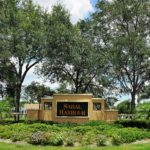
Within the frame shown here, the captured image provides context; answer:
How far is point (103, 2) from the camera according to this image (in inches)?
2188

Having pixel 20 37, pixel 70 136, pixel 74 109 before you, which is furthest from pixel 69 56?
pixel 70 136

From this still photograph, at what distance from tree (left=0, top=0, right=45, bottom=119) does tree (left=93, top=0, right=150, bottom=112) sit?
740 cm

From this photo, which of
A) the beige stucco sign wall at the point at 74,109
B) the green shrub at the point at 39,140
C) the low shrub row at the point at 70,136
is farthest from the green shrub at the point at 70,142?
the beige stucco sign wall at the point at 74,109

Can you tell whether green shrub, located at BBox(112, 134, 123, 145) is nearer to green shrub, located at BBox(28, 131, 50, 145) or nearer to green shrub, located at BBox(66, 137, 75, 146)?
green shrub, located at BBox(66, 137, 75, 146)

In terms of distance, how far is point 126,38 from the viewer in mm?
50281

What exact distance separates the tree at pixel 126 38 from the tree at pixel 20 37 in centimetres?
740

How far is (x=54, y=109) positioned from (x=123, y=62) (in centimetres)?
1548

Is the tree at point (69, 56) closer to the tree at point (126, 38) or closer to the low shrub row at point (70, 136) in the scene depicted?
the tree at point (126, 38)

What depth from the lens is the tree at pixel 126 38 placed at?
5066 cm

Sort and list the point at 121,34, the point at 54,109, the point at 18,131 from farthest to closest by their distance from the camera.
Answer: the point at 121,34 → the point at 54,109 → the point at 18,131

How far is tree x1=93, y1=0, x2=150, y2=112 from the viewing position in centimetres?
5066

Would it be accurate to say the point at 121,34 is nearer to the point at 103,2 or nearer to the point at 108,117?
the point at 103,2

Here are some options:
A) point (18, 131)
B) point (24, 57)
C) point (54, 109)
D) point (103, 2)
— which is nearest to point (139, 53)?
point (103, 2)

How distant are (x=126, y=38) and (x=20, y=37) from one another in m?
10.8
